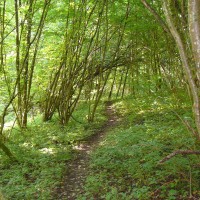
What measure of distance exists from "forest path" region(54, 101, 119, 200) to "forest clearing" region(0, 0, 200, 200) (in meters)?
0.02

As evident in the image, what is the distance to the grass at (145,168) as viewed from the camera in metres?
3.82

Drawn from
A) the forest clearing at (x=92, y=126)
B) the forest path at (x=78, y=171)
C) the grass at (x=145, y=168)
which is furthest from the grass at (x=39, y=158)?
the grass at (x=145, y=168)

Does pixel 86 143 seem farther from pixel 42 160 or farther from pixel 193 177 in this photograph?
pixel 193 177

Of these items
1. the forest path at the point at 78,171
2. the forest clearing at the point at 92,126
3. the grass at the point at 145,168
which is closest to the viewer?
the forest clearing at the point at 92,126

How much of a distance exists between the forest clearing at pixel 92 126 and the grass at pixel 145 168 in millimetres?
19

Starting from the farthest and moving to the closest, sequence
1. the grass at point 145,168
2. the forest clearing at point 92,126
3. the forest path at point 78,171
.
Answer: the forest path at point 78,171, the grass at point 145,168, the forest clearing at point 92,126

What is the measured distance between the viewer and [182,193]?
3.65 meters

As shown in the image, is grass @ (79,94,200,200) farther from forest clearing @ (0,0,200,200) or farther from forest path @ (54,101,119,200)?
forest path @ (54,101,119,200)

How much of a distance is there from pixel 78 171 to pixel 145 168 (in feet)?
5.67

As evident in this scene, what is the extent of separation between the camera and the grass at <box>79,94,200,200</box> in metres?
3.82

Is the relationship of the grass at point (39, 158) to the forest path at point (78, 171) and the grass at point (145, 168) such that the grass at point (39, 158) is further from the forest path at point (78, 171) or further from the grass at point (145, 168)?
the grass at point (145, 168)

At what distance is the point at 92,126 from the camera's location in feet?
30.5

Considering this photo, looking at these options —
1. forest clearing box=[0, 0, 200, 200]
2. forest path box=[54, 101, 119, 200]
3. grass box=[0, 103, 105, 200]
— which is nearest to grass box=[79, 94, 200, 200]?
forest clearing box=[0, 0, 200, 200]

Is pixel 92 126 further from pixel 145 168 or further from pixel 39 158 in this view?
pixel 145 168
